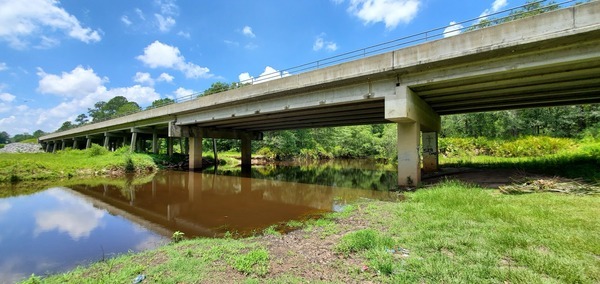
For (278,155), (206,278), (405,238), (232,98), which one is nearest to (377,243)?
(405,238)

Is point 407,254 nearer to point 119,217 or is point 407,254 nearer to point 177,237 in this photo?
point 177,237

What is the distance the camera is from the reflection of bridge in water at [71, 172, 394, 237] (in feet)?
27.3

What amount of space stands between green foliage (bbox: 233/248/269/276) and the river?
106 inches

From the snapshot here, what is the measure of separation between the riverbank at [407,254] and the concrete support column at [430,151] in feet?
41.9

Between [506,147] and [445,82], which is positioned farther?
[506,147]

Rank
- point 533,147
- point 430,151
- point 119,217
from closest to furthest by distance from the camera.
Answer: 1. point 119,217
2. point 430,151
3. point 533,147

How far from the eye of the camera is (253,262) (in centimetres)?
446

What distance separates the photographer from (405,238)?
5.18 meters

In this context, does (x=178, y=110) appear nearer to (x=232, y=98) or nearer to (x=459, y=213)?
(x=232, y=98)

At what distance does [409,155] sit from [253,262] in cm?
1116

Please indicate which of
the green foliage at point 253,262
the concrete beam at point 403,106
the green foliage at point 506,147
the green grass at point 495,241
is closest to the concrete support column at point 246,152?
the concrete beam at point 403,106

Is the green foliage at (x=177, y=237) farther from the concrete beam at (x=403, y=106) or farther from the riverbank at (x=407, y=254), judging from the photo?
the concrete beam at (x=403, y=106)

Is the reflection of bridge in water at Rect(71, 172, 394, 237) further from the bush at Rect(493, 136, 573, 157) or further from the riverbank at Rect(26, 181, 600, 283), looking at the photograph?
the bush at Rect(493, 136, 573, 157)

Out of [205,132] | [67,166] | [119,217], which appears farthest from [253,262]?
[205,132]
